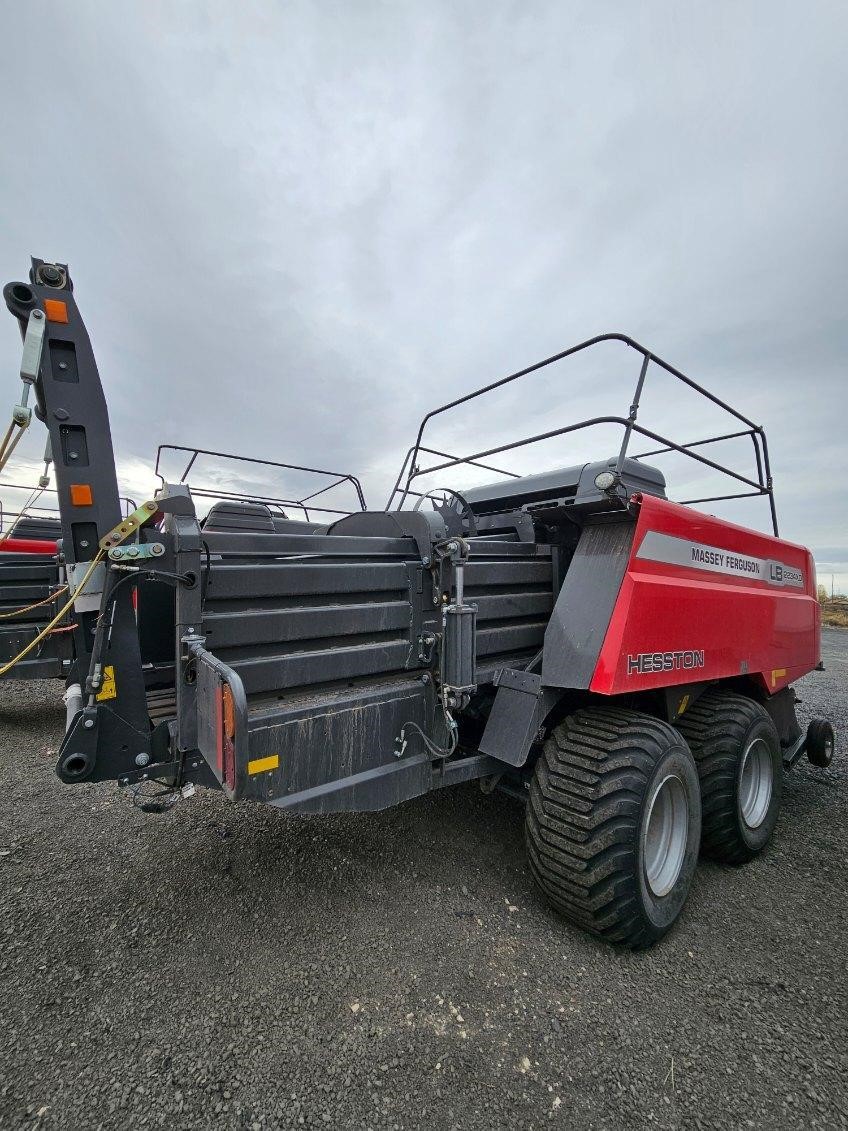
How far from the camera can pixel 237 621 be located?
2014 mm

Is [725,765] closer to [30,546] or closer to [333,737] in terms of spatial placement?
[333,737]

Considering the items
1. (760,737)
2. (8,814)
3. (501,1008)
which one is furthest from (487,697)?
A: (8,814)

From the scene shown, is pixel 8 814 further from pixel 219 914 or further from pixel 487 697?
pixel 487 697

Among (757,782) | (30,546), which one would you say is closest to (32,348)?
(757,782)

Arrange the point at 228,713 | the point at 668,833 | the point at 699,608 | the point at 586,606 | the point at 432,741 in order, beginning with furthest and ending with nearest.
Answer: the point at 699,608 → the point at 668,833 → the point at 586,606 → the point at 432,741 → the point at 228,713

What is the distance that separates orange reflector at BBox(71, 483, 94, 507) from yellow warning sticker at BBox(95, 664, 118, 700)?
62cm

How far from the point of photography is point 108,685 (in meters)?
1.94

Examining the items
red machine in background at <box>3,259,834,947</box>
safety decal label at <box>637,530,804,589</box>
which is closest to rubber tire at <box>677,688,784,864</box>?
red machine in background at <box>3,259,834,947</box>

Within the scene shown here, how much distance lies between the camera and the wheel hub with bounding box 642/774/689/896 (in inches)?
101

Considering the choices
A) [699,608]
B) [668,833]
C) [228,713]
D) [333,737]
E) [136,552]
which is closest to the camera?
[228,713]

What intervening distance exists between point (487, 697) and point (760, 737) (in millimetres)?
1949

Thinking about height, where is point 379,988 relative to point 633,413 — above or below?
below

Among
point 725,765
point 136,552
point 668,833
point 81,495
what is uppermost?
point 81,495

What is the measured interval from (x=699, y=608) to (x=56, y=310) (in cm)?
323
